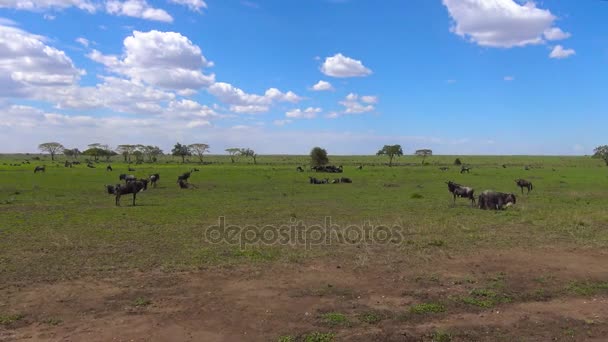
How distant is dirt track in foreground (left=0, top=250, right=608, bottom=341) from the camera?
7938 millimetres

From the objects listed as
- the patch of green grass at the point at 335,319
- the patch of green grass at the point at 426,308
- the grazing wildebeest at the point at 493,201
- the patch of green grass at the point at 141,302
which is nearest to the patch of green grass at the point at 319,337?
the patch of green grass at the point at 335,319

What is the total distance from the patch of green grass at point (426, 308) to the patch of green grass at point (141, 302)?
17.8 feet

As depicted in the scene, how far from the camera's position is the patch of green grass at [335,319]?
832cm

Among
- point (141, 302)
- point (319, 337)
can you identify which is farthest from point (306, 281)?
point (141, 302)

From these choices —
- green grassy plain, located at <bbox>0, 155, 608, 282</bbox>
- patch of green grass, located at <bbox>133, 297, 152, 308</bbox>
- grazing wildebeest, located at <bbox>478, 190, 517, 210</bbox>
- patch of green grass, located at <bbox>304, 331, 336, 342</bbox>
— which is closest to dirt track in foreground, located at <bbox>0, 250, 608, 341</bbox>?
patch of green grass, located at <bbox>133, 297, 152, 308</bbox>

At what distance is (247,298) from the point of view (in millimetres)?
9789

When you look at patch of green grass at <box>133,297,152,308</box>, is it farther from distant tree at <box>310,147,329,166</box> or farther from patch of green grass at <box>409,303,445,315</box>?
distant tree at <box>310,147,329,166</box>

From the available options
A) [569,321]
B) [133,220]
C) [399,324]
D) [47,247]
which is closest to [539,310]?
[569,321]

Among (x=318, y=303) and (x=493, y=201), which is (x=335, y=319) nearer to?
(x=318, y=303)

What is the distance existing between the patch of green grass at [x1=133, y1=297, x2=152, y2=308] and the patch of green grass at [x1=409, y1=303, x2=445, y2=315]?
17.8 ft

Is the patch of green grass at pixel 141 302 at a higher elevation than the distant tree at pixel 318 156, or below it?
below

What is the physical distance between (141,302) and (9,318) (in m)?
2.34

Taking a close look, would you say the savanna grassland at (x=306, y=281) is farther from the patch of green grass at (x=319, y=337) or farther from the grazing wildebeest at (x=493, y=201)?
the grazing wildebeest at (x=493, y=201)

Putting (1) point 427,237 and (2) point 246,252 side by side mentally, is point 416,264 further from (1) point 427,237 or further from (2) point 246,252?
(2) point 246,252
